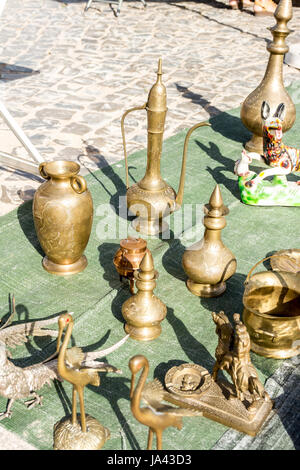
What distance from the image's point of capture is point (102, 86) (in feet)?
24.6

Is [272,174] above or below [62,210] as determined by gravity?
below

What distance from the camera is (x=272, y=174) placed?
4527 mm

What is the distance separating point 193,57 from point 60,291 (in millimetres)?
6247

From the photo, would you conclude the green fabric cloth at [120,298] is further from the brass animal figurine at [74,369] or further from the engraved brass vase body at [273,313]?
the brass animal figurine at [74,369]

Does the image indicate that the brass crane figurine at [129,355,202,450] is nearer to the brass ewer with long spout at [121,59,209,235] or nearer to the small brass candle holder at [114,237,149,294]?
the small brass candle holder at [114,237,149,294]

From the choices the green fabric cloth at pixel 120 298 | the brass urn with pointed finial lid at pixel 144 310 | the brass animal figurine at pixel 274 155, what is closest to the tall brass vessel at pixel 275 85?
the brass animal figurine at pixel 274 155

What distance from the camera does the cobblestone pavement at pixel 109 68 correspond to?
19.5 ft

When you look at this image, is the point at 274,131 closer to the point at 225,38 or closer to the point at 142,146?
the point at 142,146

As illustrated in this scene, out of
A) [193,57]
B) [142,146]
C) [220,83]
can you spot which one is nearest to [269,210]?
[142,146]

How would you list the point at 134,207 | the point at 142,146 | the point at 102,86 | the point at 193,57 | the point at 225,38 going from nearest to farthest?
the point at 134,207 < the point at 142,146 < the point at 102,86 < the point at 193,57 < the point at 225,38

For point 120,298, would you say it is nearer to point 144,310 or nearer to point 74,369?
point 144,310

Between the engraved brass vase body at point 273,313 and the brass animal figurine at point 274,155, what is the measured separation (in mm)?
1506

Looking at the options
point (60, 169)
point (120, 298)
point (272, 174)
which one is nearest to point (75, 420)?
point (120, 298)

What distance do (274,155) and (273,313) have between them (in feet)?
6.58
